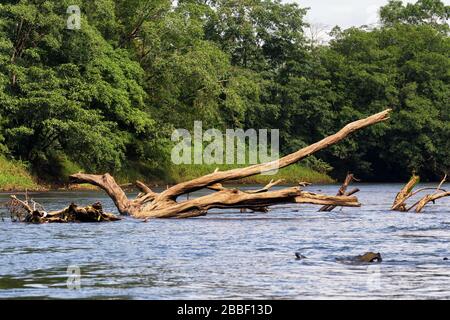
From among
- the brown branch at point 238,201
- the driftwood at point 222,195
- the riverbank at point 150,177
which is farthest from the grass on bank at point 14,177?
the brown branch at point 238,201

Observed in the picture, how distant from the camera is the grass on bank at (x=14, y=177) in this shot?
62969mm

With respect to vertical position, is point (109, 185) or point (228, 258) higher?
point (109, 185)

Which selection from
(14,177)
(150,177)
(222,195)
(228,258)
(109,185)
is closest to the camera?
(228,258)

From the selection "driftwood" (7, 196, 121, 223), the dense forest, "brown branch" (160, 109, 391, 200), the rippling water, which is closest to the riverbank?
the dense forest

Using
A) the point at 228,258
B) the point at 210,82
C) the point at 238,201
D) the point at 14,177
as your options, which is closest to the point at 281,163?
the point at 238,201

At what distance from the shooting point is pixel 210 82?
77750mm

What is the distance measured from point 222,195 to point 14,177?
32216 millimetres

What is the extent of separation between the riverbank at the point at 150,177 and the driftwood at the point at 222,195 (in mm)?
27154

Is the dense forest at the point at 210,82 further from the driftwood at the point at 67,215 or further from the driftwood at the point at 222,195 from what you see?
the driftwood at the point at 67,215

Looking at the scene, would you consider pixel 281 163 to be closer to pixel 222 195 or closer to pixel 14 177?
pixel 222 195

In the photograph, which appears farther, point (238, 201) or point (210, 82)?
point (210, 82)

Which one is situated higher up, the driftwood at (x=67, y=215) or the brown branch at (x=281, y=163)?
the brown branch at (x=281, y=163)
